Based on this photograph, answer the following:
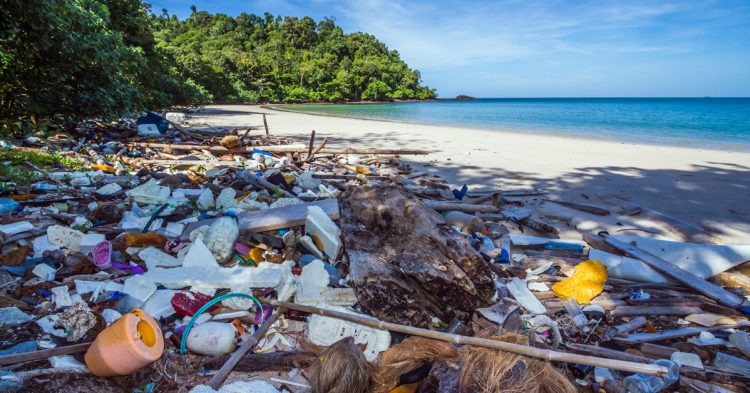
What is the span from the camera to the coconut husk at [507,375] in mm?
1864

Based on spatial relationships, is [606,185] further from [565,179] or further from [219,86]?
[219,86]

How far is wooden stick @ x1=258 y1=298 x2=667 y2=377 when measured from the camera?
1.87 metres

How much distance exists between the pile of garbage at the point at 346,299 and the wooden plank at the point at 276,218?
0.02 m

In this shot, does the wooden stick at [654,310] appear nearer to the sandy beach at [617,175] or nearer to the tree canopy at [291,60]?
the sandy beach at [617,175]

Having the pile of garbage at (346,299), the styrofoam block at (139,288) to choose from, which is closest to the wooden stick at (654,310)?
the pile of garbage at (346,299)

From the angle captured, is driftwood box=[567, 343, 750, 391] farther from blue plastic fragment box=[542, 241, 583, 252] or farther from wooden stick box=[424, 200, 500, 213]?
wooden stick box=[424, 200, 500, 213]

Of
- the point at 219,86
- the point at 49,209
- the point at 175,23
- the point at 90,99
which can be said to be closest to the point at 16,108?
the point at 90,99

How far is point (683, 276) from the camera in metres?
3.45

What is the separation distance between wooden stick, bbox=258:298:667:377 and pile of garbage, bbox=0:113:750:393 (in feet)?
0.03

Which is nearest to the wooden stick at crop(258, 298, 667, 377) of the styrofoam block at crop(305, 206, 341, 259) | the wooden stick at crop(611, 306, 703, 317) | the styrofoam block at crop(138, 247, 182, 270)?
the styrofoam block at crop(305, 206, 341, 259)

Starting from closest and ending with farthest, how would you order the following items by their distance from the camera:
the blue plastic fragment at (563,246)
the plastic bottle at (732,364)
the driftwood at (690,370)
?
the driftwood at (690,370) → the plastic bottle at (732,364) → the blue plastic fragment at (563,246)

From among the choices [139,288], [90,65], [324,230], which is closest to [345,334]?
[324,230]

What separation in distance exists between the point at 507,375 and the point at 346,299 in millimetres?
1387

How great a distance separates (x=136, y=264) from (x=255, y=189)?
2627 millimetres
